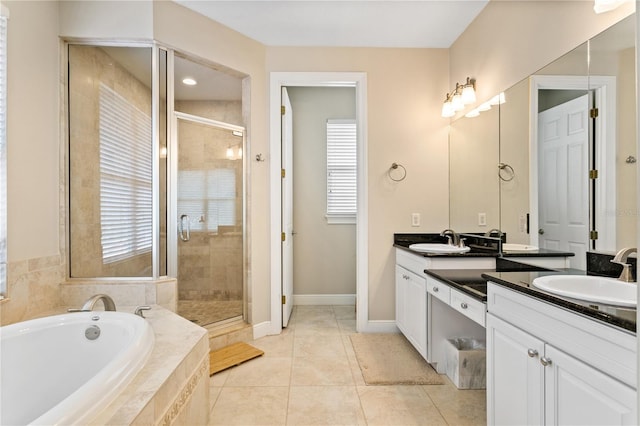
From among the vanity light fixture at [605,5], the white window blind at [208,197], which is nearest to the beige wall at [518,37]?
the vanity light fixture at [605,5]

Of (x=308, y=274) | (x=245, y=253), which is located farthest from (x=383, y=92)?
(x=308, y=274)

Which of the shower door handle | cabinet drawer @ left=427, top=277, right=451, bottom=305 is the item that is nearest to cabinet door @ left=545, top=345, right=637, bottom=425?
cabinet drawer @ left=427, top=277, right=451, bottom=305

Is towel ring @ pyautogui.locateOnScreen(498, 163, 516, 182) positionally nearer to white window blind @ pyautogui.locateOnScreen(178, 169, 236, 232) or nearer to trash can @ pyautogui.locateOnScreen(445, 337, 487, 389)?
trash can @ pyautogui.locateOnScreen(445, 337, 487, 389)

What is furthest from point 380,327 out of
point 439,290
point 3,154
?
point 3,154

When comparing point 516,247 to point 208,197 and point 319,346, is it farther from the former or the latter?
point 208,197

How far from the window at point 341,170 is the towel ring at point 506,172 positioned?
196 cm

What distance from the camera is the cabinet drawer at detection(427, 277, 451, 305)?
2.01m

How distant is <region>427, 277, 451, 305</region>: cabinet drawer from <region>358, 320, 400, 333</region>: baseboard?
96 cm

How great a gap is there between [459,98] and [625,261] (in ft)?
6.45

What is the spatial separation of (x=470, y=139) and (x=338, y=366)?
2.10m

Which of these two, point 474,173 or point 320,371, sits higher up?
point 474,173

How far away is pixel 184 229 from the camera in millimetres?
2721

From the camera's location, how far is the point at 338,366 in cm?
242

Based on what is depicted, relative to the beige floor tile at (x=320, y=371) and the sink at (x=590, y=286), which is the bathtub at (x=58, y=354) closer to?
the beige floor tile at (x=320, y=371)
